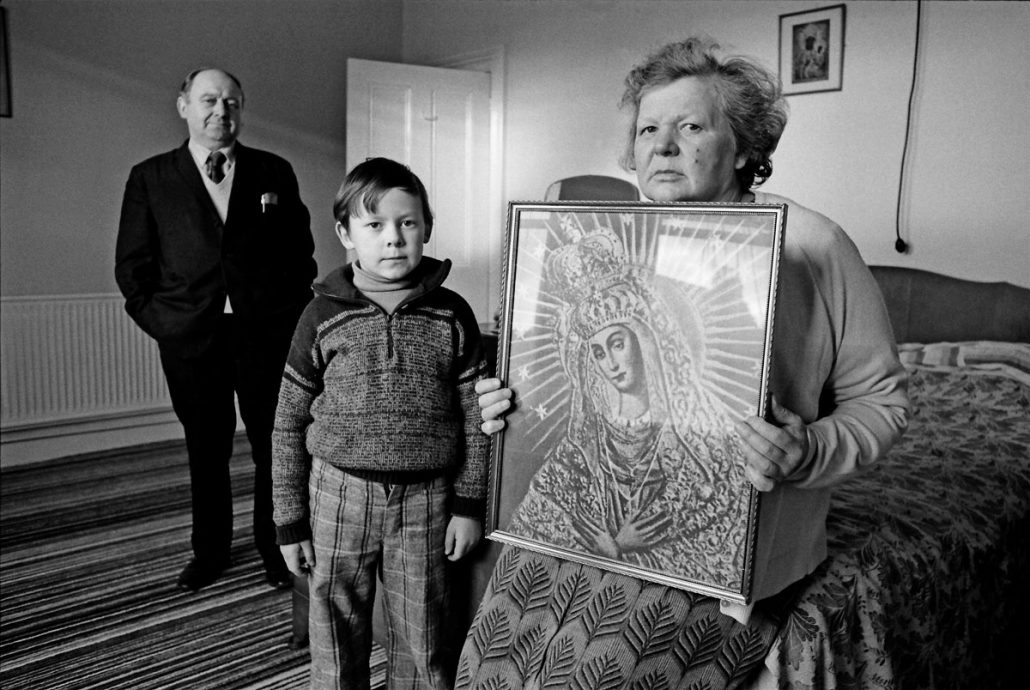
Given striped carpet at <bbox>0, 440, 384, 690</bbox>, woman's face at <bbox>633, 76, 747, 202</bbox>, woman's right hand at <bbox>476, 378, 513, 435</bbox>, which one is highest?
woman's face at <bbox>633, 76, 747, 202</bbox>

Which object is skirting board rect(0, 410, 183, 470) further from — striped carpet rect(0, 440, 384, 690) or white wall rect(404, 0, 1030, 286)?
white wall rect(404, 0, 1030, 286)

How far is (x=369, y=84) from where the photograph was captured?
482cm

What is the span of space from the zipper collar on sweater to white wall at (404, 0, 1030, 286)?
6.91 ft

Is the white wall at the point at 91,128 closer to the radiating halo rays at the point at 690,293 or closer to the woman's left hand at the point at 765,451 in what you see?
the radiating halo rays at the point at 690,293

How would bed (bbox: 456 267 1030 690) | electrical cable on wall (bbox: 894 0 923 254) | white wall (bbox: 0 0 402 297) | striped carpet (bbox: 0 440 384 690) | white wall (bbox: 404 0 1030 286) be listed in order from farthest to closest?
white wall (bbox: 0 0 402 297) < electrical cable on wall (bbox: 894 0 923 254) < white wall (bbox: 404 0 1030 286) < striped carpet (bbox: 0 440 384 690) < bed (bbox: 456 267 1030 690)

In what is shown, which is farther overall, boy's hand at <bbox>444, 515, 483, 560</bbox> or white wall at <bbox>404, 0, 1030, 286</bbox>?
white wall at <bbox>404, 0, 1030, 286</bbox>

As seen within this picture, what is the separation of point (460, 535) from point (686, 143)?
2.56 ft

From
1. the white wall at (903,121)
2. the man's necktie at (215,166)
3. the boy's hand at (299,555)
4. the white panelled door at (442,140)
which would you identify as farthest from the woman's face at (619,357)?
the white panelled door at (442,140)

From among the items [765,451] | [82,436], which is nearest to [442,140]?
[82,436]

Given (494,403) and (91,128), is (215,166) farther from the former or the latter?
(91,128)

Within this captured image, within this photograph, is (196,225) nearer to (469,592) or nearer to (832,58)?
(469,592)

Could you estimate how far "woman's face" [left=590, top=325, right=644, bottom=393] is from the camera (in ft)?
3.65

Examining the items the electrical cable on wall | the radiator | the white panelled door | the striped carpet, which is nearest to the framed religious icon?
the striped carpet

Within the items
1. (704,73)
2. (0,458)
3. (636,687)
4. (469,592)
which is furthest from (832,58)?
(0,458)
